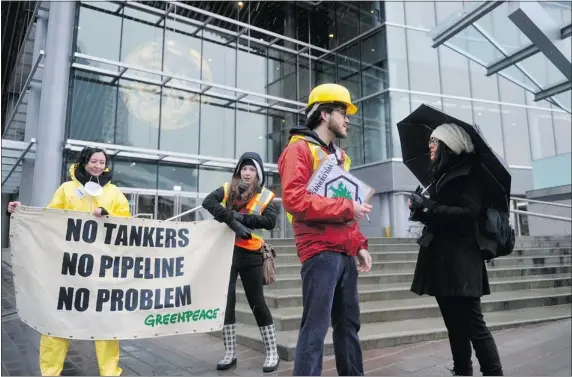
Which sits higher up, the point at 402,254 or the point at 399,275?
the point at 402,254

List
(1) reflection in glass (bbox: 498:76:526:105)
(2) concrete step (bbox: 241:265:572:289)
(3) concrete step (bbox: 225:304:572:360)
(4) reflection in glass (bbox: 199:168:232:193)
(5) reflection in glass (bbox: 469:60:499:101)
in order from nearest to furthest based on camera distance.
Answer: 1. (3) concrete step (bbox: 225:304:572:360)
2. (2) concrete step (bbox: 241:265:572:289)
3. (4) reflection in glass (bbox: 199:168:232:193)
4. (5) reflection in glass (bbox: 469:60:499:101)
5. (1) reflection in glass (bbox: 498:76:526:105)

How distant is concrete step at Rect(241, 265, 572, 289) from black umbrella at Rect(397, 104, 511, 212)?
3618mm

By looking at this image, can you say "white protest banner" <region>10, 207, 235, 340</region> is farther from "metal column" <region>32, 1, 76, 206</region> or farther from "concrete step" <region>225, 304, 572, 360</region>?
"metal column" <region>32, 1, 76, 206</region>

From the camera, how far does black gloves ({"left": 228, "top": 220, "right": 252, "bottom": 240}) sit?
3.94 m

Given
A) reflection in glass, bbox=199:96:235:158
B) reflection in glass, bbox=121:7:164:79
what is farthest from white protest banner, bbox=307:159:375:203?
reflection in glass, bbox=121:7:164:79

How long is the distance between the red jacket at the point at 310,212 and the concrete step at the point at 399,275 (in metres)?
4.24

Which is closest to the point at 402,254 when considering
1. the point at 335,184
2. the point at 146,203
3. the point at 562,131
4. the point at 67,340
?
the point at 335,184

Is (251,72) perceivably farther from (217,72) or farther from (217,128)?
(217,128)

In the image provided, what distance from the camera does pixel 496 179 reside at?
3062 millimetres

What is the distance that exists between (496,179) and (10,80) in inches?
1054

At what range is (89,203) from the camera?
12.0 feet

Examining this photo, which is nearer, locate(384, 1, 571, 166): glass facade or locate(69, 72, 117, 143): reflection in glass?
locate(69, 72, 117, 143): reflection in glass

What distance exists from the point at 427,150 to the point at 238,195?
70.6 inches

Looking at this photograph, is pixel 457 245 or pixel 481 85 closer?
pixel 457 245
